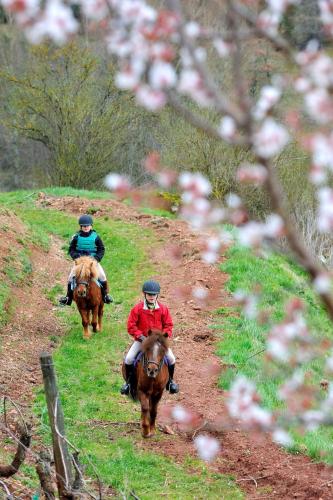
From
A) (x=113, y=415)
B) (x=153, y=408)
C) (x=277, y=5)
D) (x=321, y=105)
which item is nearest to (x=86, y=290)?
(x=113, y=415)

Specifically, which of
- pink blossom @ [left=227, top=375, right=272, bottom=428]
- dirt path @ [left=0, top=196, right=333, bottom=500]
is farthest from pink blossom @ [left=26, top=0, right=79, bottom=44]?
pink blossom @ [left=227, top=375, right=272, bottom=428]

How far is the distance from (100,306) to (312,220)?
11.7 meters

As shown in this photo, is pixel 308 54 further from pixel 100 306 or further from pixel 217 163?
pixel 217 163

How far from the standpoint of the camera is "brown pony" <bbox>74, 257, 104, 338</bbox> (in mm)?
12789

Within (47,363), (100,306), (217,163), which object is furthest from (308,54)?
(217,163)

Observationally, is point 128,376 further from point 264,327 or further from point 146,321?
Result: point 264,327

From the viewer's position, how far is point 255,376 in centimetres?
1198

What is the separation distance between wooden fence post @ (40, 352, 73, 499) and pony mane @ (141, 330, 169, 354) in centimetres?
273

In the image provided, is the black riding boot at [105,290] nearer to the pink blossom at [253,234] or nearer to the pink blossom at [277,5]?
the pink blossom at [253,234]

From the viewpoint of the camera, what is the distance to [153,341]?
29.1 ft

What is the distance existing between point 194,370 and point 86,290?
98.4 inches

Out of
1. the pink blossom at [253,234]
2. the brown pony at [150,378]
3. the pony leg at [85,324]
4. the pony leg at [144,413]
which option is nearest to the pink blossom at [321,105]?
the pink blossom at [253,234]

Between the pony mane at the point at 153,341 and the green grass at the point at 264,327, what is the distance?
89.6 inches

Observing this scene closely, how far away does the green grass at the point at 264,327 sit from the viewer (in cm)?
1070
